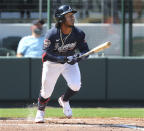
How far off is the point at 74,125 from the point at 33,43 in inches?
148

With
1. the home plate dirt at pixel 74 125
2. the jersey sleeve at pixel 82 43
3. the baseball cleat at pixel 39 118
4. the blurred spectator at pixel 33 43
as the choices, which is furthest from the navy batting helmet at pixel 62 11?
the blurred spectator at pixel 33 43

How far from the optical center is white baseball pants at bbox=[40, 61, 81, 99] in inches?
275

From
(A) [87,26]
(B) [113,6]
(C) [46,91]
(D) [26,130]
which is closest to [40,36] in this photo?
(A) [87,26]

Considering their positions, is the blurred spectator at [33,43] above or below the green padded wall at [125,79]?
above

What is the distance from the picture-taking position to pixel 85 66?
10.6m

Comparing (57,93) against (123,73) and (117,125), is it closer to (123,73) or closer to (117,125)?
(123,73)

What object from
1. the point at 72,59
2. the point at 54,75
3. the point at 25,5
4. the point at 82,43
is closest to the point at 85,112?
the point at 54,75

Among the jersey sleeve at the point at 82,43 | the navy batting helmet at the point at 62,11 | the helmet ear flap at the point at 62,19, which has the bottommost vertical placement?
the jersey sleeve at the point at 82,43

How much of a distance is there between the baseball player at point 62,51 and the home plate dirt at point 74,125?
11.8 inches

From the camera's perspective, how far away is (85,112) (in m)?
9.16

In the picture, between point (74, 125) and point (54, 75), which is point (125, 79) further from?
point (74, 125)

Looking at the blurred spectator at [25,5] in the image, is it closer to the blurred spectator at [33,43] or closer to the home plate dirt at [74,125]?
the blurred spectator at [33,43]

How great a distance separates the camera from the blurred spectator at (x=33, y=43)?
1027 centimetres

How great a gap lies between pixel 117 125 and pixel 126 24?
4488 mm
